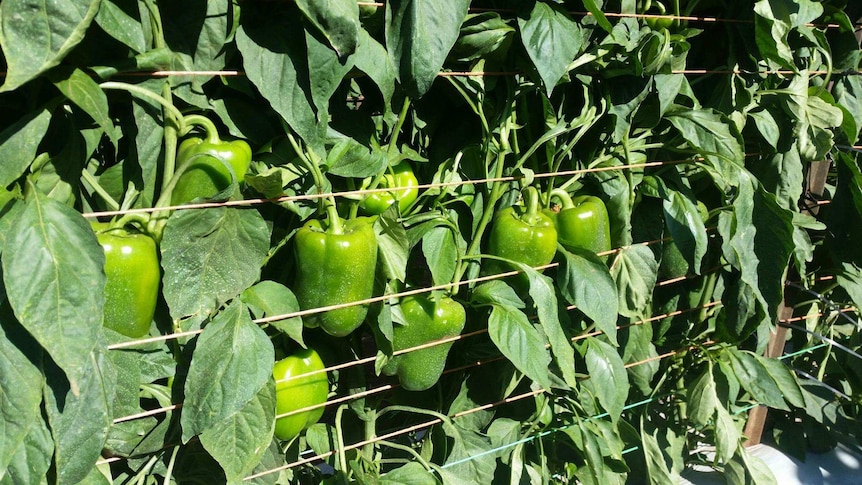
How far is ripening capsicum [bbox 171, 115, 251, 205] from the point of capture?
3.78 ft

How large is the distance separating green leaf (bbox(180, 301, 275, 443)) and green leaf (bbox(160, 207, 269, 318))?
0.16 feet

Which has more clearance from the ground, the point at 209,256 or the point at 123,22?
the point at 123,22

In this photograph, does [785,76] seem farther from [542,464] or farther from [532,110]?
[542,464]

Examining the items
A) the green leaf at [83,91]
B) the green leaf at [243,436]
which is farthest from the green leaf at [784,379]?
the green leaf at [83,91]

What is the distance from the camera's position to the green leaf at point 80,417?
3.34 feet

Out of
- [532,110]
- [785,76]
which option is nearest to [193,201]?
[532,110]

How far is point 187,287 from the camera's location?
3.73ft

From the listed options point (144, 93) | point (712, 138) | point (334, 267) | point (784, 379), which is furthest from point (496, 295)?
point (784, 379)

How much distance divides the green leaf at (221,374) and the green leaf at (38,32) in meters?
0.48

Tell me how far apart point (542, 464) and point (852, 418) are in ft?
4.47

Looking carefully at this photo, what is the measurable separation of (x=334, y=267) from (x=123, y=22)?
0.51 meters

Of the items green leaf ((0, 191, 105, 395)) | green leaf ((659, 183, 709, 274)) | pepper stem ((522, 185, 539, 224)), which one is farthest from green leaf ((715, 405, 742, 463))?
green leaf ((0, 191, 105, 395))

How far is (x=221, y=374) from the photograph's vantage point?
3.76ft

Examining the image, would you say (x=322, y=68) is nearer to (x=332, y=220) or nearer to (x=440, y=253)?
(x=332, y=220)
